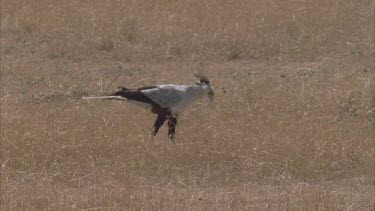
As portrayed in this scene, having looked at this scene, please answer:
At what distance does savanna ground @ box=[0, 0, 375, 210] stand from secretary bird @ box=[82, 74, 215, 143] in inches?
6.9

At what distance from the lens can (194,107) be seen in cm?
854

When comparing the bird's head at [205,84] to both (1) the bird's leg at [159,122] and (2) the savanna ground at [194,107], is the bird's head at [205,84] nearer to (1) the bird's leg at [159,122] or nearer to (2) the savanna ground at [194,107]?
(2) the savanna ground at [194,107]

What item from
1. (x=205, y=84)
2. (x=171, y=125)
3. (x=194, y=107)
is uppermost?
(x=205, y=84)

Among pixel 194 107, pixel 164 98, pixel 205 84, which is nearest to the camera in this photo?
pixel 164 98

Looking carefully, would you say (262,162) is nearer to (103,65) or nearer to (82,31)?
(103,65)

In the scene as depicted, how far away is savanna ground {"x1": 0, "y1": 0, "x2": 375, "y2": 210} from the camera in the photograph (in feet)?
20.6

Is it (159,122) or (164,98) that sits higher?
(164,98)

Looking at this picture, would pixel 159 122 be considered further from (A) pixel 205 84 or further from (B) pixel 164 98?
(A) pixel 205 84

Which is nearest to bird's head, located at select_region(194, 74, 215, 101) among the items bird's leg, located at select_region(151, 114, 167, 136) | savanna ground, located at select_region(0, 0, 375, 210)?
savanna ground, located at select_region(0, 0, 375, 210)

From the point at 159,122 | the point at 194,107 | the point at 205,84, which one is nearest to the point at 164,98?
the point at 159,122

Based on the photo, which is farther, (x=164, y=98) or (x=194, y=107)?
(x=194, y=107)

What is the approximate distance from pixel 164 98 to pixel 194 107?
1.35m

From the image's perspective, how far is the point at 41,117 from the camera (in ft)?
25.9

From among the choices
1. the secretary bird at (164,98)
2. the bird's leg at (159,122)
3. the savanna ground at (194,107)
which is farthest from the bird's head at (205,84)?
the bird's leg at (159,122)
